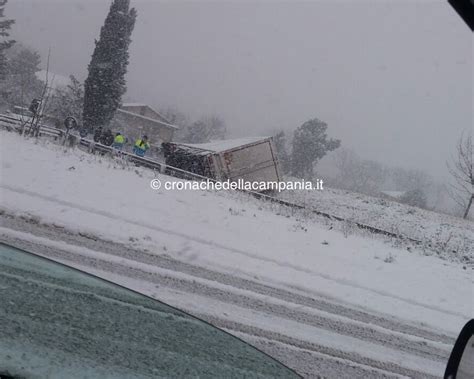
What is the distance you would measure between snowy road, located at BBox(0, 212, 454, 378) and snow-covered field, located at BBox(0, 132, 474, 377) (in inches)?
0.8

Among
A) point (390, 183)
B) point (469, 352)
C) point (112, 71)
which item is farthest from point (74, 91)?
point (390, 183)

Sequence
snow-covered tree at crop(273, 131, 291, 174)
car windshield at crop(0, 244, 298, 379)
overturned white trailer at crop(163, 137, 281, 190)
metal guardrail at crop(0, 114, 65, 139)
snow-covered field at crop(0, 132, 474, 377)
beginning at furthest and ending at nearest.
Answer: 1. snow-covered tree at crop(273, 131, 291, 174)
2. overturned white trailer at crop(163, 137, 281, 190)
3. metal guardrail at crop(0, 114, 65, 139)
4. snow-covered field at crop(0, 132, 474, 377)
5. car windshield at crop(0, 244, 298, 379)

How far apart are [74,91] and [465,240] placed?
A: 31.1 metres

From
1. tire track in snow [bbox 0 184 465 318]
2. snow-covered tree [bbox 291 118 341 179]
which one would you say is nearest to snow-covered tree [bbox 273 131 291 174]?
snow-covered tree [bbox 291 118 341 179]

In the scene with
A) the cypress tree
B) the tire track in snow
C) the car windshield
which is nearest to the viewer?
the car windshield

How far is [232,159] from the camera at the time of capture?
1856cm

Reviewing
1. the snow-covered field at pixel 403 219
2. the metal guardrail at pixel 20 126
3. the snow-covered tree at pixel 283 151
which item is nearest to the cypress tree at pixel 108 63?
the metal guardrail at pixel 20 126

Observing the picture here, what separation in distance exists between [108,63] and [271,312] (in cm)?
2916

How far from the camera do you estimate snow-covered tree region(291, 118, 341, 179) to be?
47.4 m

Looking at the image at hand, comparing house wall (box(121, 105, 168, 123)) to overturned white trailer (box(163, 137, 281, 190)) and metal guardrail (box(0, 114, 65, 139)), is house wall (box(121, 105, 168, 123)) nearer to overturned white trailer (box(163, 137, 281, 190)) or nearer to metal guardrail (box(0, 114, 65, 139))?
overturned white trailer (box(163, 137, 281, 190))

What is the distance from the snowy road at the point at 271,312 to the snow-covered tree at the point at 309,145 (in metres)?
42.4

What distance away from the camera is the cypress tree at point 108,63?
98.5ft

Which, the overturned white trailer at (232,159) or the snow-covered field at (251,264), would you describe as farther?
the overturned white trailer at (232,159)

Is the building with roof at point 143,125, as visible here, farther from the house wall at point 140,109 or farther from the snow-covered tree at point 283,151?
the snow-covered tree at point 283,151
